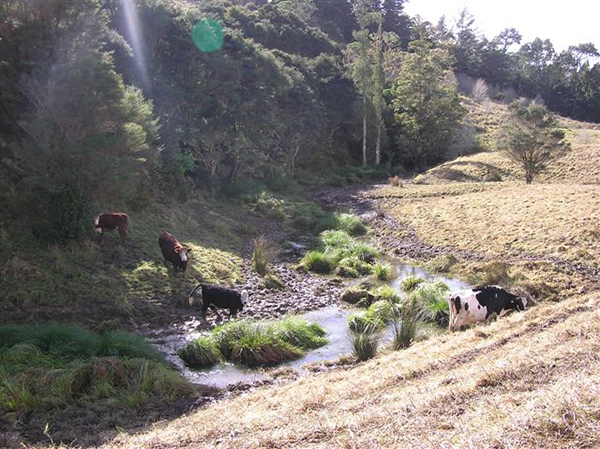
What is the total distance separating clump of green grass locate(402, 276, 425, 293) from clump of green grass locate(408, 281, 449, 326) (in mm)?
779

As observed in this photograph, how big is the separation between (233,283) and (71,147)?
5.58 metres

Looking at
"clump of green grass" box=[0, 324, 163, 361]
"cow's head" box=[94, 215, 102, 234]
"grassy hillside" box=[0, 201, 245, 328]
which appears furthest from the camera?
"cow's head" box=[94, 215, 102, 234]

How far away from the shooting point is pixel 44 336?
8.88 metres

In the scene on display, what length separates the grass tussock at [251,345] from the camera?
945cm

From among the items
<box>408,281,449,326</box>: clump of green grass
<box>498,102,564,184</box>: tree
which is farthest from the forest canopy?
<box>498,102,564,184</box>: tree

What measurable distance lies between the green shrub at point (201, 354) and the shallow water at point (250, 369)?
0.12 meters

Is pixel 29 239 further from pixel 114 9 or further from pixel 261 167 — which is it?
pixel 261 167

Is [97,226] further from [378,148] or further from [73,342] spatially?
[378,148]

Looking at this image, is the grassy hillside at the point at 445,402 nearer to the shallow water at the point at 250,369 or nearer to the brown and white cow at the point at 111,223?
the shallow water at the point at 250,369

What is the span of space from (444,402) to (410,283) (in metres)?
9.69

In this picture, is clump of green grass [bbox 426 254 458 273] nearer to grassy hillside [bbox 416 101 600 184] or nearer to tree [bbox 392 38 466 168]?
grassy hillside [bbox 416 101 600 184]

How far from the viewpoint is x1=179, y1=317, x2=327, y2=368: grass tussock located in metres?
9.45

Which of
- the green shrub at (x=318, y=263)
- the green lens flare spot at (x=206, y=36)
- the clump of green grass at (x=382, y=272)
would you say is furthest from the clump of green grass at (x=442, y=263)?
the green lens flare spot at (x=206, y=36)

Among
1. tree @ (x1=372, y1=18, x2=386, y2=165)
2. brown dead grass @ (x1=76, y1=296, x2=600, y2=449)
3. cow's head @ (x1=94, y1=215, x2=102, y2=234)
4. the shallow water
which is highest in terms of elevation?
tree @ (x1=372, y1=18, x2=386, y2=165)
